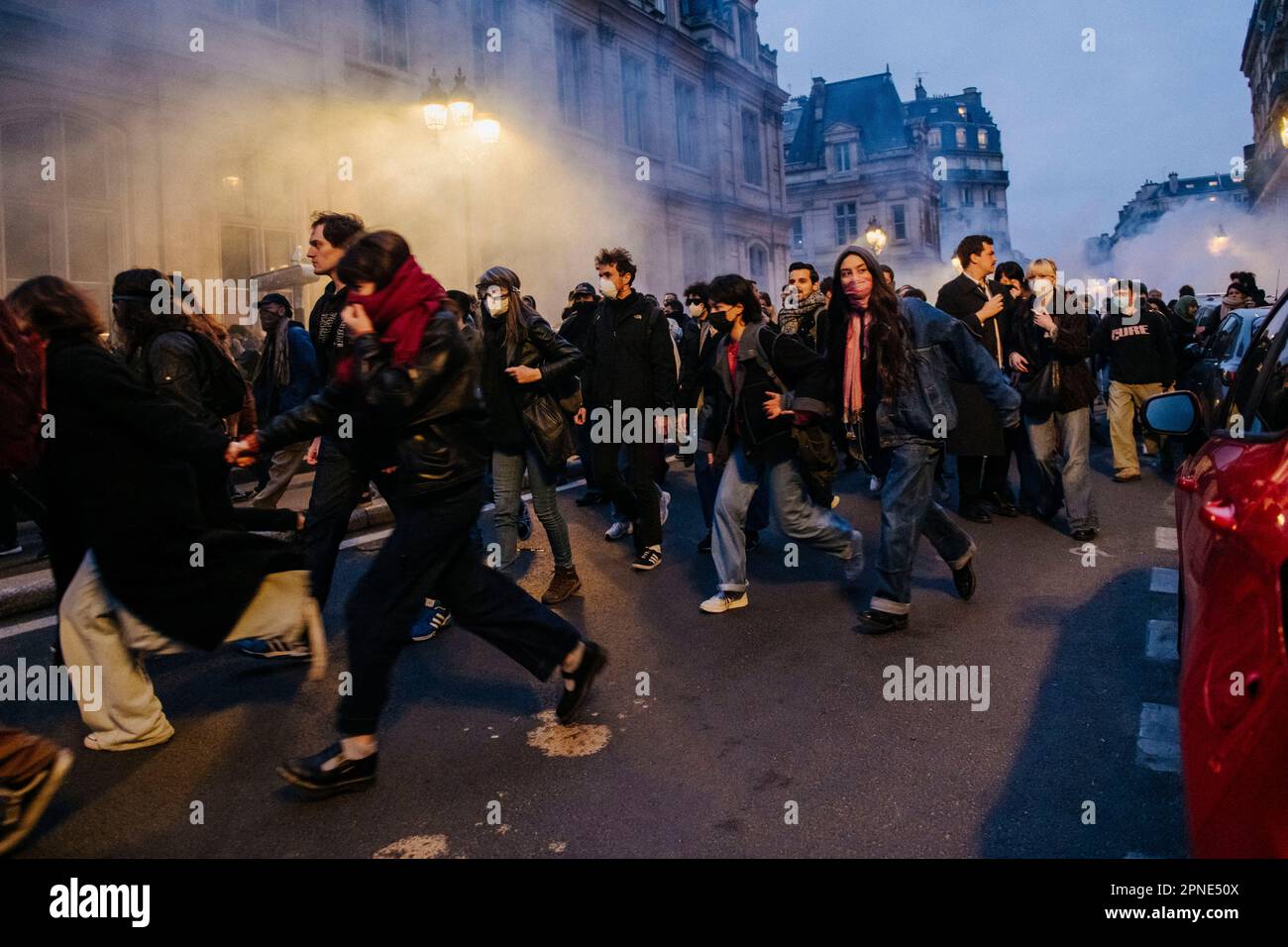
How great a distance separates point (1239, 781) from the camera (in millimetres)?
1603

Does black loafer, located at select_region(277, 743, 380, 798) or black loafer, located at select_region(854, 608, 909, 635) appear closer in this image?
black loafer, located at select_region(277, 743, 380, 798)

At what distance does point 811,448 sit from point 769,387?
376mm

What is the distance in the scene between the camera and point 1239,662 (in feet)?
5.50

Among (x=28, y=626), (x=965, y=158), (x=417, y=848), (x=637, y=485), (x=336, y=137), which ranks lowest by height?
(x=417, y=848)

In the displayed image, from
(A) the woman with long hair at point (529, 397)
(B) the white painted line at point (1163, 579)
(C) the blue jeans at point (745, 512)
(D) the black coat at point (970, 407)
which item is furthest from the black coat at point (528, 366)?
(B) the white painted line at point (1163, 579)

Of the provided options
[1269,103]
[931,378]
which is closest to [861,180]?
[1269,103]

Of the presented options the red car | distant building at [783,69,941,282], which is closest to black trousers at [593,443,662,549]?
the red car

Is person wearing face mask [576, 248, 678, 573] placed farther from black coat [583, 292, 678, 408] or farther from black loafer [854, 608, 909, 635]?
black loafer [854, 608, 909, 635]

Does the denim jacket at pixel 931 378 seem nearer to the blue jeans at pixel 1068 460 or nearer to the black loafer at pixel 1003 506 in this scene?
the blue jeans at pixel 1068 460

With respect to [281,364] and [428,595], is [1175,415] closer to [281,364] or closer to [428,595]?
Answer: [428,595]

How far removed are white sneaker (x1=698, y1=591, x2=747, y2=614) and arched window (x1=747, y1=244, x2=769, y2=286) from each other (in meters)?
27.4

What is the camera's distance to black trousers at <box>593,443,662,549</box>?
6.25 meters
